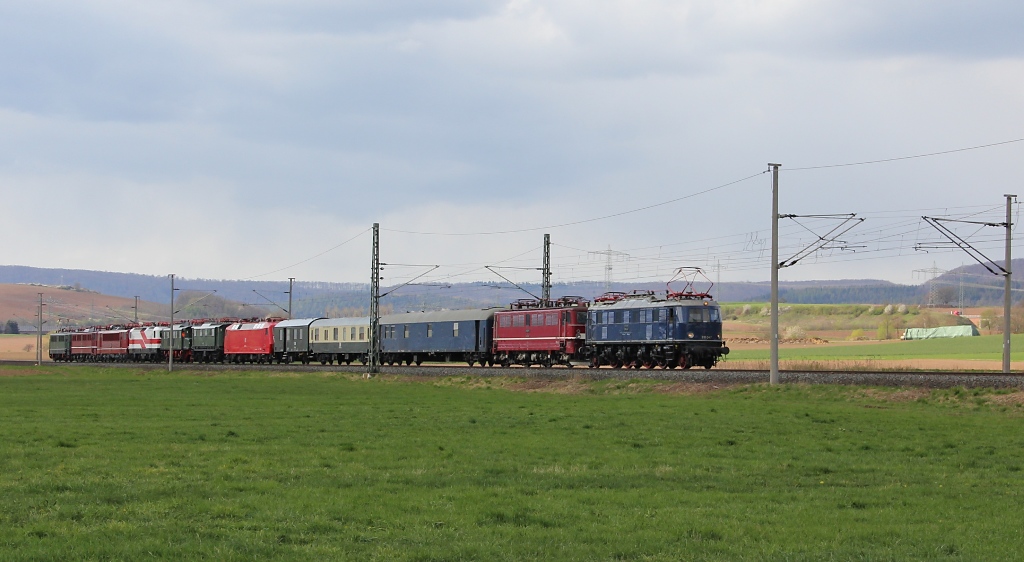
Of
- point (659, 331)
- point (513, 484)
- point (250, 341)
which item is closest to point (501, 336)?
point (659, 331)

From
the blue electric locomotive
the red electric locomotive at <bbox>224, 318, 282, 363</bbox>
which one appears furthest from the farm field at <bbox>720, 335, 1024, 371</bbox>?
the red electric locomotive at <bbox>224, 318, 282, 363</bbox>

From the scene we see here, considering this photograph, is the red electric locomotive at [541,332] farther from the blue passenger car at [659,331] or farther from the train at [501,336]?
the blue passenger car at [659,331]

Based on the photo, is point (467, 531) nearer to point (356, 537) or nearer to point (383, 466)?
point (356, 537)

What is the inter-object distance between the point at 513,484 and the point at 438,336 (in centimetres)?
6488

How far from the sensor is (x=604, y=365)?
68.8m

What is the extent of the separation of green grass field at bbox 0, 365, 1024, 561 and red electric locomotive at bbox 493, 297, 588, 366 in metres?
31.5

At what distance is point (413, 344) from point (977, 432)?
6179cm

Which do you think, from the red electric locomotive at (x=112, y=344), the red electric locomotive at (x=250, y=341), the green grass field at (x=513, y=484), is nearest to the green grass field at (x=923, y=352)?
the red electric locomotive at (x=250, y=341)

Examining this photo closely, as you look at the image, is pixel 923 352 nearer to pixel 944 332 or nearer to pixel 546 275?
pixel 546 275

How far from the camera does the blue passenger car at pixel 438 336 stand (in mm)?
78500

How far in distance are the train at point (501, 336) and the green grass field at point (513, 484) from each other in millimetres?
23460

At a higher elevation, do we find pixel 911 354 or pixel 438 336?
pixel 438 336

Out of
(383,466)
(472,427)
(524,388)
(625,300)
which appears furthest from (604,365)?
(383,466)

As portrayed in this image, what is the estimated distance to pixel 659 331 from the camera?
6041 cm
